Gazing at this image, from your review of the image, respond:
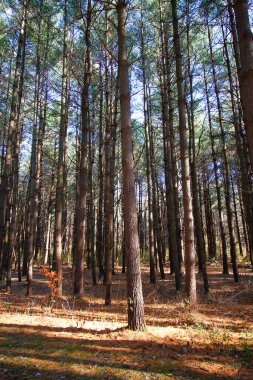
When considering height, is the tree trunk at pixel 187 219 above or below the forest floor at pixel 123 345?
above

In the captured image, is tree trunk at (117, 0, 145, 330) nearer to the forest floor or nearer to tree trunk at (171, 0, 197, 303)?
the forest floor

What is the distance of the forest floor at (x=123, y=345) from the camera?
338cm

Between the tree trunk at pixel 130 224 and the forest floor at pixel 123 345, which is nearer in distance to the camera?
the forest floor at pixel 123 345

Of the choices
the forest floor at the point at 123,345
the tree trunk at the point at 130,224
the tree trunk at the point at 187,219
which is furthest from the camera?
the tree trunk at the point at 187,219

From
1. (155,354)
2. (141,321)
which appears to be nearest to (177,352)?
(155,354)

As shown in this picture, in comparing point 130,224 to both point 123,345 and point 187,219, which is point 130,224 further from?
point 187,219

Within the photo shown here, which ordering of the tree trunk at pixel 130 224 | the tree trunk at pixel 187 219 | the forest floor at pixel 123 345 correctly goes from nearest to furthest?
the forest floor at pixel 123 345, the tree trunk at pixel 130 224, the tree trunk at pixel 187 219

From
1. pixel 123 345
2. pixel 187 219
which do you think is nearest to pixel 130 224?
pixel 123 345

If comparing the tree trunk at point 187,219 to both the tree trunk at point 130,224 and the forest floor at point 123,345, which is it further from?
the tree trunk at point 130,224

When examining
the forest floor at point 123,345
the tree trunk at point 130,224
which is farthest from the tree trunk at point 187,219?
the tree trunk at point 130,224

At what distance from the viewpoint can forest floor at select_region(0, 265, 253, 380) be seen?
338 centimetres

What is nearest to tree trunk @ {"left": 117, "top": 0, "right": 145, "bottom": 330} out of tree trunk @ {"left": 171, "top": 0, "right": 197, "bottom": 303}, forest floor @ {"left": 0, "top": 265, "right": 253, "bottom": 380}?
forest floor @ {"left": 0, "top": 265, "right": 253, "bottom": 380}

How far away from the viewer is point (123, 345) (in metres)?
4.11

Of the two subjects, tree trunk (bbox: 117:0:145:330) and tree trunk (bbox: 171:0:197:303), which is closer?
tree trunk (bbox: 117:0:145:330)
